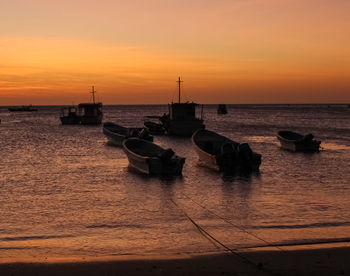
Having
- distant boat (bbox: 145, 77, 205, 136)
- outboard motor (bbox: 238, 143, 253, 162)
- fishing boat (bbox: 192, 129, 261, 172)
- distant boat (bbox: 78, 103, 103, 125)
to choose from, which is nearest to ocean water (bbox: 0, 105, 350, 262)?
fishing boat (bbox: 192, 129, 261, 172)

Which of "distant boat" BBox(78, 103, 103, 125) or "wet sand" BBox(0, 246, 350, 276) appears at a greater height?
"distant boat" BBox(78, 103, 103, 125)

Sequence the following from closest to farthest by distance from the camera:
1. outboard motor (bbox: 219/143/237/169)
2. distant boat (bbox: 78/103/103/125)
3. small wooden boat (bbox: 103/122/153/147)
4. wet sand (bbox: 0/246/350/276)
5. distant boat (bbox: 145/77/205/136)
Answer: wet sand (bbox: 0/246/350/276)
outboard motor (bbox: 219/143/237/169)
small wooden boat (bbox: 103/122/153/147)
distant boat (bbox: 145/77/205/136)
distant boat (bbox: 78/103/103/125)

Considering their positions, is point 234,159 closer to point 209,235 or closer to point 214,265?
point 209,235

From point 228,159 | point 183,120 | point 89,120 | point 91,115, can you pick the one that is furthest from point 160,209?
point 91,115

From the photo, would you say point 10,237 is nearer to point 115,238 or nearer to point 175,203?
point 115,238

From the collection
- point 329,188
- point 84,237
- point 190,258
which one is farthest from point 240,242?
point 329,188

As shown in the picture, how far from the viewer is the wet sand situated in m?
10.3

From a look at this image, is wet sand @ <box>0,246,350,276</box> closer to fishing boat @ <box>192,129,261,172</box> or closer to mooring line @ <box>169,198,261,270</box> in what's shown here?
mooring line @ <box>169,198,261,270</box>

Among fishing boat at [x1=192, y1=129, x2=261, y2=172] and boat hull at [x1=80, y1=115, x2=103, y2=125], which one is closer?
fishing boat at [x1=192, y1=129, x2=261, y2=172]

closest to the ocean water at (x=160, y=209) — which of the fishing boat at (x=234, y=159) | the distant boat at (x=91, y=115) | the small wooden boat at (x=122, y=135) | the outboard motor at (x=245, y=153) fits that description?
the fishing boat at (x=234, y=159)

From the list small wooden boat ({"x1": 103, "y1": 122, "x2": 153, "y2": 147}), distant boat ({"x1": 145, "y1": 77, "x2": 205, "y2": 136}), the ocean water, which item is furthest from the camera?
distant boat ({"x1": 145, "y1": 77, "x2": 205, "y2": 136})

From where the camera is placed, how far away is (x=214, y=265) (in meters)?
10.9

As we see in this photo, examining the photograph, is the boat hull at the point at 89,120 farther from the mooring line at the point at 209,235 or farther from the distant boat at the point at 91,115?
the mooring line at the point at 209,235

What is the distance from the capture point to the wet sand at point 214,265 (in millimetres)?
10281
